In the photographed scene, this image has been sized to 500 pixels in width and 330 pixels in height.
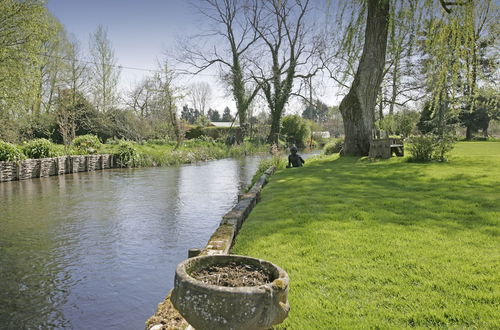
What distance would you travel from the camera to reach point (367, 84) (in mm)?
12289

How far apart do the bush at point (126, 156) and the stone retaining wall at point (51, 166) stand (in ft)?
1.32

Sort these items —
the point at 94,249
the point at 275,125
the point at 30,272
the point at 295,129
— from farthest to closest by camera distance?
the point at 295,129
the point at 275,125
the point at 94,249
the point at 30,272

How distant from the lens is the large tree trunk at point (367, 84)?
1188cm

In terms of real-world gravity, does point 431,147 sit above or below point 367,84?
below

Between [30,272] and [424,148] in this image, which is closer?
[30,272]

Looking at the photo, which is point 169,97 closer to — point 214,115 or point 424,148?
point 424,148

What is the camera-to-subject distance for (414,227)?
446 centimetres

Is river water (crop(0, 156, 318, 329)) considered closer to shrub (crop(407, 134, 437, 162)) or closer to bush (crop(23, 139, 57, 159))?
bush (crop(23, 139, 57, 159))

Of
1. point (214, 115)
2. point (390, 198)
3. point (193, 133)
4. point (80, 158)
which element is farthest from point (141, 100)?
point (214, 115)

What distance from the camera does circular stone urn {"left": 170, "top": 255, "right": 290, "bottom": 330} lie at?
182 cm

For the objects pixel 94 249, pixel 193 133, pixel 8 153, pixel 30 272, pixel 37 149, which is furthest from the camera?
pixel 193 133

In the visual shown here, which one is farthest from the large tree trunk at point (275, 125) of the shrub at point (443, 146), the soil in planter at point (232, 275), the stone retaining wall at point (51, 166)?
the soil in planter at point (232, 275)

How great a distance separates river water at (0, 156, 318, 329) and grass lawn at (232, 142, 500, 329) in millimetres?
1217

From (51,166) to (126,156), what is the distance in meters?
4.71
